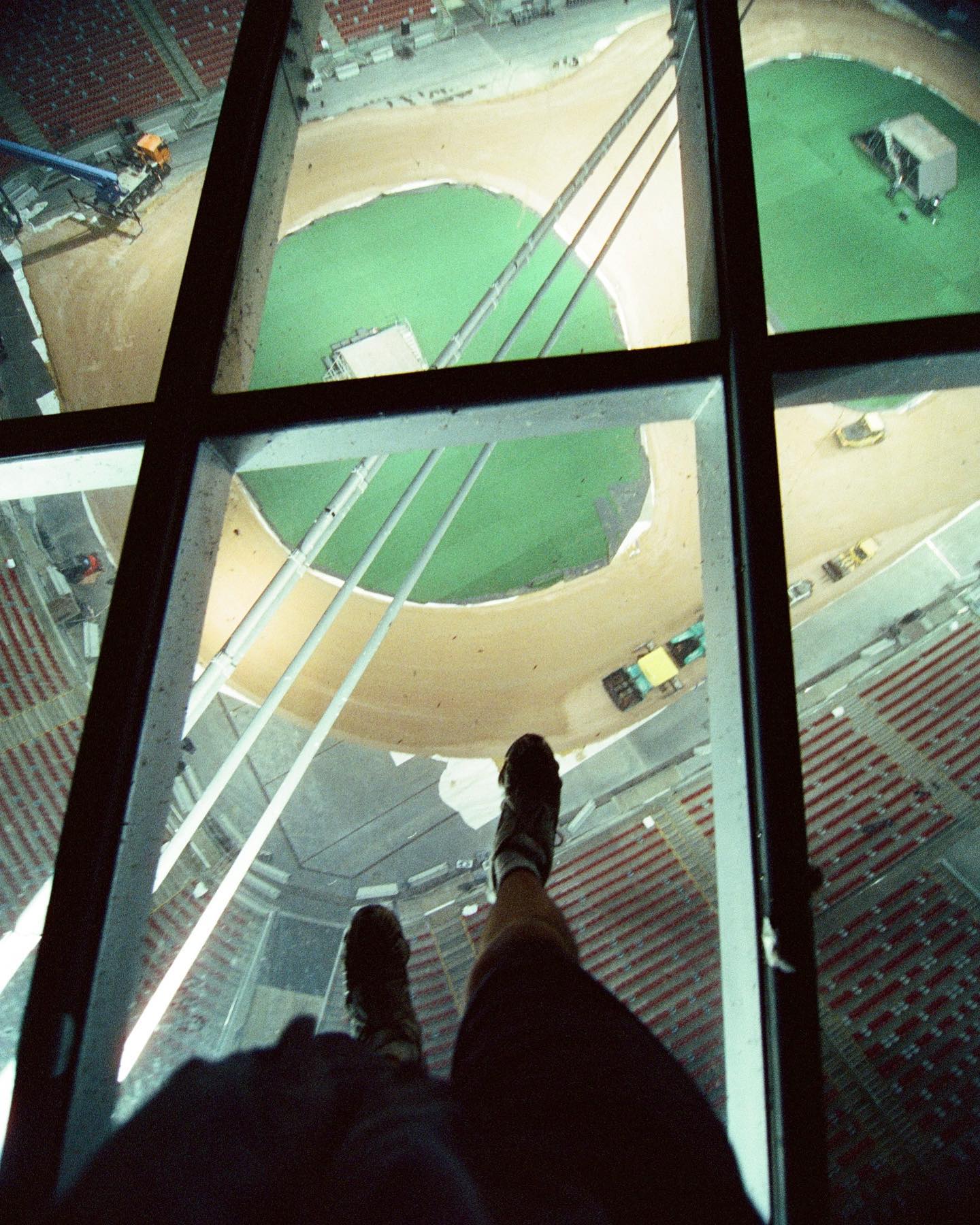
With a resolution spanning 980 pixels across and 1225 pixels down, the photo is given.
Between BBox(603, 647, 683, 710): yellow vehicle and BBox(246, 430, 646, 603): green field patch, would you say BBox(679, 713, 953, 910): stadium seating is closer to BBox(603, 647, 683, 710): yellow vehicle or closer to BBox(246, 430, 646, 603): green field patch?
BBox(603, 647, 683, 710): yellow vehicle

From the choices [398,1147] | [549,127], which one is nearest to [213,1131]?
[398,1147]

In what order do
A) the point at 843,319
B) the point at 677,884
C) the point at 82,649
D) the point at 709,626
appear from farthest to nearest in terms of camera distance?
1. the point at 843,319
2. the point at 82,649
3. the point at 677,884
4. the point at 709,626

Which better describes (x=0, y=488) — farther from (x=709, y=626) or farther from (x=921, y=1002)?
(x=921, y=1002)

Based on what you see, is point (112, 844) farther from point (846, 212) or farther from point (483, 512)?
point (846, 212)

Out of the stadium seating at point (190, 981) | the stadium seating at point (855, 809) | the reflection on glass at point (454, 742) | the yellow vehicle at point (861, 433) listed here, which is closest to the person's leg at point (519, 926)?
the reflection on glass at point (454, 742)

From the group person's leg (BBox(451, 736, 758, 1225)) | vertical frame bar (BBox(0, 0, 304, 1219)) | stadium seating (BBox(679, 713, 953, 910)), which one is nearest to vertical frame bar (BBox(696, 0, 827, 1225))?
person's leg (BBox(451, 736, 758, 1225))

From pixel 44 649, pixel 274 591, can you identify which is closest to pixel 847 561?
pixel 274 591
